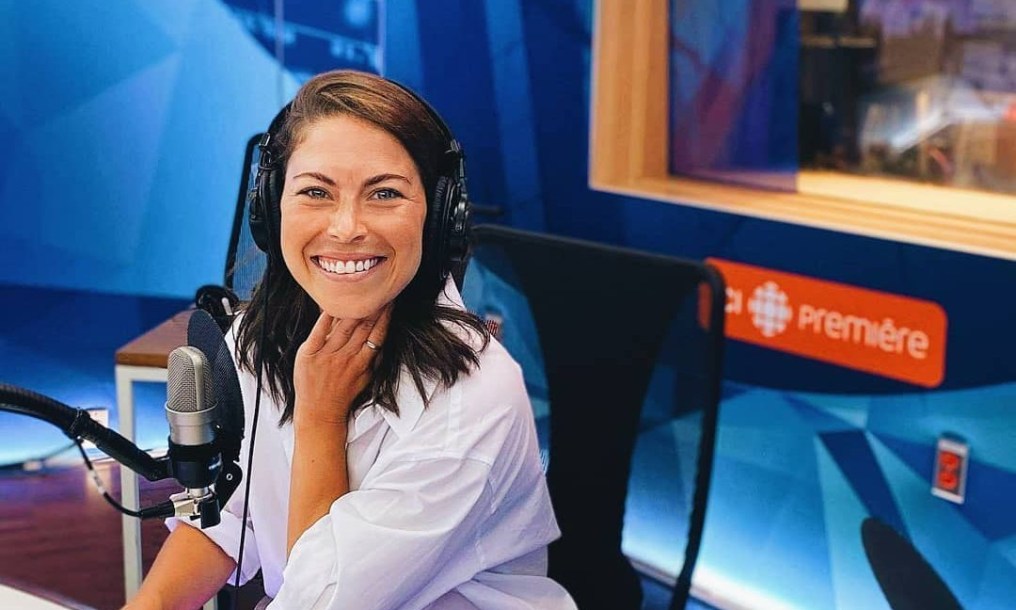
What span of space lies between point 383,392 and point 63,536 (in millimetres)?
1195

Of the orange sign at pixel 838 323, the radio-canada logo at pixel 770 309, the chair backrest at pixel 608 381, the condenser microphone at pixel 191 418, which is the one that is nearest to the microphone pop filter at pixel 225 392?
Result: the condenser microphone at pixel 191 418

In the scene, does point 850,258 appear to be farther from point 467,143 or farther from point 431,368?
point 431,368

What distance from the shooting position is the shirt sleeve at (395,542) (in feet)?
3.71

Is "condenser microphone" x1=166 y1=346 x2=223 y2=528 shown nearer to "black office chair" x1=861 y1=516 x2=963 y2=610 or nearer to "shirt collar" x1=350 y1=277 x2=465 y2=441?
"shirt collar" x1=350 y1=277 x2=465 y2=441

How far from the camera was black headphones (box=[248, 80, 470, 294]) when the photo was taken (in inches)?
46.7

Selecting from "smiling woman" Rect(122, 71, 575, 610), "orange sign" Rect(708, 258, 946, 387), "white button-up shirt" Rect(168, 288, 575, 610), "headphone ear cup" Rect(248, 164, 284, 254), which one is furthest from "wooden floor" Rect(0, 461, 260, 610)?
"orange sign" Rect(708, 258, 946, 387)

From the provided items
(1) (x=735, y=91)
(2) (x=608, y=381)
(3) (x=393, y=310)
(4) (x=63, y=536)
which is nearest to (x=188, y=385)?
(3) (x=393, y=310)

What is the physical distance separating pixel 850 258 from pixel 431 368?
1.62 meters

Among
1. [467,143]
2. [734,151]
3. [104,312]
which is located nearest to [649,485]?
[734,151]

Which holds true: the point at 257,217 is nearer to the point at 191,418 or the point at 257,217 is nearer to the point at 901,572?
the point at 191,418

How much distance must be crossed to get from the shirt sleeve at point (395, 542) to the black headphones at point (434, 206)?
0.66ft

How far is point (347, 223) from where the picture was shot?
115 cm

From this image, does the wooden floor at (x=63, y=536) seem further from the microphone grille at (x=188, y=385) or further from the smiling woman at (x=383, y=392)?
the microphone grille at (x=188, y=385)

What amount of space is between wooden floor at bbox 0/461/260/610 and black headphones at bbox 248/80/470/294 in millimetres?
399
